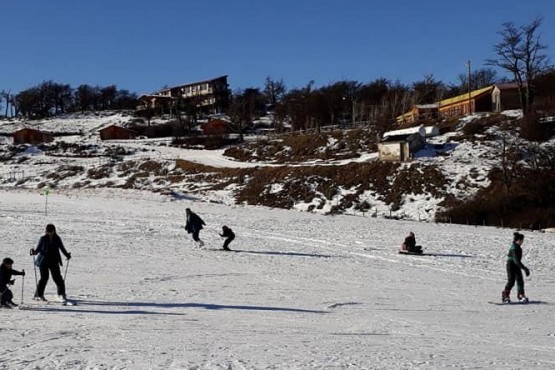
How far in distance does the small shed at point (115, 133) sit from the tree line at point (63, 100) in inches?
2072

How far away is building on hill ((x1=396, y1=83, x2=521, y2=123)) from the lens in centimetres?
7125

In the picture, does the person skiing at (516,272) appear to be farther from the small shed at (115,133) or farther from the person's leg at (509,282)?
the small shed at (115,133)

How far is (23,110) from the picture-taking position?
506 ft

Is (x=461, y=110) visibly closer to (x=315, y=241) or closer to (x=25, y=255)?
(x=315, y=241)

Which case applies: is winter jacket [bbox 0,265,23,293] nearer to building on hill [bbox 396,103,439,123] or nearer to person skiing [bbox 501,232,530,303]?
person skiing [bbox 501,232,530,303]

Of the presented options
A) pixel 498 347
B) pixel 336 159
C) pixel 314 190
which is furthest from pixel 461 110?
pixel 498 347

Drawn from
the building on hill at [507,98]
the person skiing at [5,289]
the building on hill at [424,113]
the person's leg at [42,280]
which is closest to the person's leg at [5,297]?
the person skiing at [5,289]

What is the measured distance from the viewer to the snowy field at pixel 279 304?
364 inches

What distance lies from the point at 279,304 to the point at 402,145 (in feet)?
136

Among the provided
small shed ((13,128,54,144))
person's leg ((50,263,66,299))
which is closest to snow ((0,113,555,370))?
person's leg ((50,263,66,299))

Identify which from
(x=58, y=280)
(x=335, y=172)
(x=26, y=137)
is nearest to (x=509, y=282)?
(x=58, y=280)

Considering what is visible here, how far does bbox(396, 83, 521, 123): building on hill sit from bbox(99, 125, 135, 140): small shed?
4993cm

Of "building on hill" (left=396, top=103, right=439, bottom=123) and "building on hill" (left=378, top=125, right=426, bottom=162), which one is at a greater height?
"building on hill" (left=396, top=103, right=439, bottom=123)

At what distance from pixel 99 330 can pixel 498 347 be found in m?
6.95
